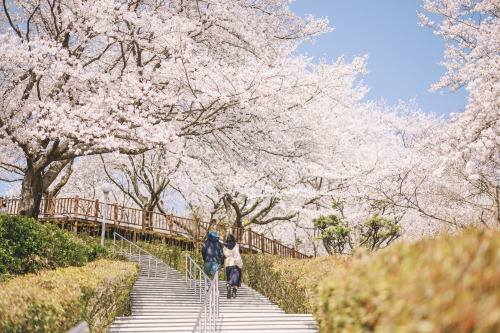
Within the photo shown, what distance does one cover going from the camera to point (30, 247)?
26.5 ft

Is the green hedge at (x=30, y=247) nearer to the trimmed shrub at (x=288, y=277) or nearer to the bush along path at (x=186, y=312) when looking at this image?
the bush along path at (x=186, y=312)

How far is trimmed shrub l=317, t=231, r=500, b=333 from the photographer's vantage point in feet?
4.46

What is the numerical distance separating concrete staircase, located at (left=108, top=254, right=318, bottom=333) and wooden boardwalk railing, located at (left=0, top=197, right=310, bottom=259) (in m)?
5.80

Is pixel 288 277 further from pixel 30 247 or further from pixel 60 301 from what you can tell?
pixel 60 301

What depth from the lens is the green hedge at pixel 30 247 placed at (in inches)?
293

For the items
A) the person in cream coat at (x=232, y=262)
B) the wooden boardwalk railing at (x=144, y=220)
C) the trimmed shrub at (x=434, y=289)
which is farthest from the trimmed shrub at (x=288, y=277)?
the wooden boardwalk railing at (x=144, y=220)

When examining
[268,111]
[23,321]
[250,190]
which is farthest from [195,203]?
[23,321]

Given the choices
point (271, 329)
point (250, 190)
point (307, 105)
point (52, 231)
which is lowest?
point (271, 329)

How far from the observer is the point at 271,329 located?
7258 millimetres

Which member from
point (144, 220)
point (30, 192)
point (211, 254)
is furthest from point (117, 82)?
point (144, 220)

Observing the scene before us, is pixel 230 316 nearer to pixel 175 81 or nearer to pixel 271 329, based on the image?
pixel 271 329

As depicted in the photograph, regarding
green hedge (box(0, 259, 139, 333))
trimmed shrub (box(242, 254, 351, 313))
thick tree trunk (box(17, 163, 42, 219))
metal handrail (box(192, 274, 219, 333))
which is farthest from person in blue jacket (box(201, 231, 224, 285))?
thick tree trunk (box(17, 163, 42, 219))

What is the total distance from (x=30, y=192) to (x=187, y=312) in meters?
5.82

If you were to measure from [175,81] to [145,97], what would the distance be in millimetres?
1396
